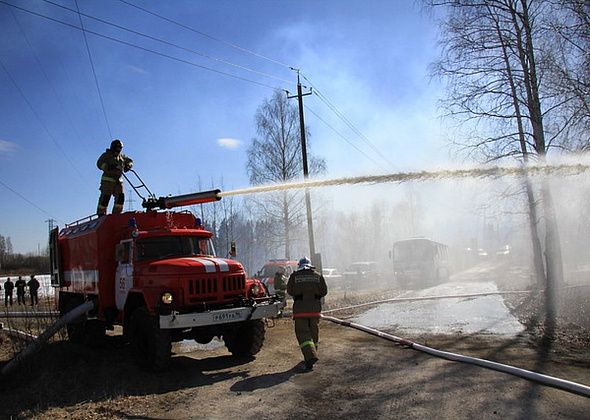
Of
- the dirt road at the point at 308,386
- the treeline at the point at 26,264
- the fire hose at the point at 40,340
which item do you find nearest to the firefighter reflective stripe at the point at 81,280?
the fire hose at the point at 40,340

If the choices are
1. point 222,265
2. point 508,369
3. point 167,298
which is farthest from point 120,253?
point 508,369

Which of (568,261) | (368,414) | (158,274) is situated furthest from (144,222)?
(568,261)

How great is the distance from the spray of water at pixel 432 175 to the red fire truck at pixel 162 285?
1.49 metres

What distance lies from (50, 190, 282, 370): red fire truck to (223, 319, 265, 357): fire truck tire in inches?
0.7

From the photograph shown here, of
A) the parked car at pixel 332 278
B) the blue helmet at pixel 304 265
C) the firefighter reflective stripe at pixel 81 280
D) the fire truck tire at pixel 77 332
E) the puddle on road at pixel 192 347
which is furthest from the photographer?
the parked car at pixel 332 278

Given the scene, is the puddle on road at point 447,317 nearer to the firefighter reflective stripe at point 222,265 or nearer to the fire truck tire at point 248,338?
the fire truck tire at point 248,338

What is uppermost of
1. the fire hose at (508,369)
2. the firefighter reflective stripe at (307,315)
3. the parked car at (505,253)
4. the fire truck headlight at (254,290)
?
the fire truck headlight at (254,290)

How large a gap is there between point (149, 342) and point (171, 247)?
187 centimetres

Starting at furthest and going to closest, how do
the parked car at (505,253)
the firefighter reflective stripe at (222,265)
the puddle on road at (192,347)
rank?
the parked car at (505,253) → the puddle on road at (192,347) → the firefighter reflective stripe at (222,265)

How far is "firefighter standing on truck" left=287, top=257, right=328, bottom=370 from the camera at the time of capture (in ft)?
25.4

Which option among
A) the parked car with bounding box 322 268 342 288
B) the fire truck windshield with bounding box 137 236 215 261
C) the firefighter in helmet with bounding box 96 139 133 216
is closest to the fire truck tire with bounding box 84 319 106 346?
the firefighter in helmet with bounding box 96 139 133 216

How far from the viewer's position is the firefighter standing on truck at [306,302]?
773 cm

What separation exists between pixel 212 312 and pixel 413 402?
338cm

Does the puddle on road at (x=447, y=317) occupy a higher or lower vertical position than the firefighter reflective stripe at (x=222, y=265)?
lower
